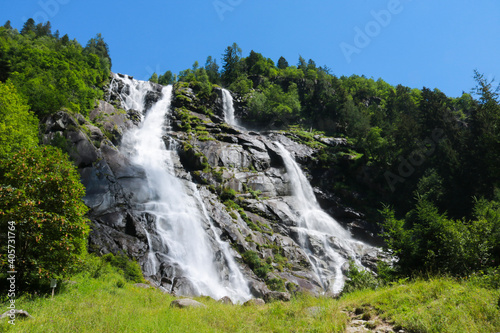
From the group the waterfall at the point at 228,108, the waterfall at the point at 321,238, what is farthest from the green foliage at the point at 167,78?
the waterfall at the point at 321,238

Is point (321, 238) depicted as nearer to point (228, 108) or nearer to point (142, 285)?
point (142, 285)

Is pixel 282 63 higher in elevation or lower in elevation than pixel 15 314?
higher

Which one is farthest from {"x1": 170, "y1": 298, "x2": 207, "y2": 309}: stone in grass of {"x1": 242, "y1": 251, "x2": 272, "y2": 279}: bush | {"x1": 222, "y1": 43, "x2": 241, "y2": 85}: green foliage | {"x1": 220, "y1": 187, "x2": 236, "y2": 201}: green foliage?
{"x1": 222, "y1": 43, "x2": 241, "y2": 85}: green foliage

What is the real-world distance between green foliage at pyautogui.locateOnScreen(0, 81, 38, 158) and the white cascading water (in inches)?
371

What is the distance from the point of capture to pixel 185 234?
74.8 ft

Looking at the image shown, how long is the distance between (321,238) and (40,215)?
82.9 ft

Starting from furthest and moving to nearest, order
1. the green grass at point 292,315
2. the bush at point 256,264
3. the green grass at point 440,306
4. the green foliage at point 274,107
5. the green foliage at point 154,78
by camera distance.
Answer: the green foliage at point 154,78, the green foliage at point 274,107, the bush at point 256,264, the green grass at point 292,315, the green grass at point 440,306

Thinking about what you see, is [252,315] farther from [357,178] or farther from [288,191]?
[357,178]

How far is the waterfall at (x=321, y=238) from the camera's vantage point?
86.6 ft

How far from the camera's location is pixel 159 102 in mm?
50062

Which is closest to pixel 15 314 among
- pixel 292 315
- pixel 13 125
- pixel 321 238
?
pixel 292 315

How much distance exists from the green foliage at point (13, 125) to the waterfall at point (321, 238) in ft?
81.2

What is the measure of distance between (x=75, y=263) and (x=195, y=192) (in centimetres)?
1714

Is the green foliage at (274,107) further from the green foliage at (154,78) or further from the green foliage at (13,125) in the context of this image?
the green foliage at (154,78)
